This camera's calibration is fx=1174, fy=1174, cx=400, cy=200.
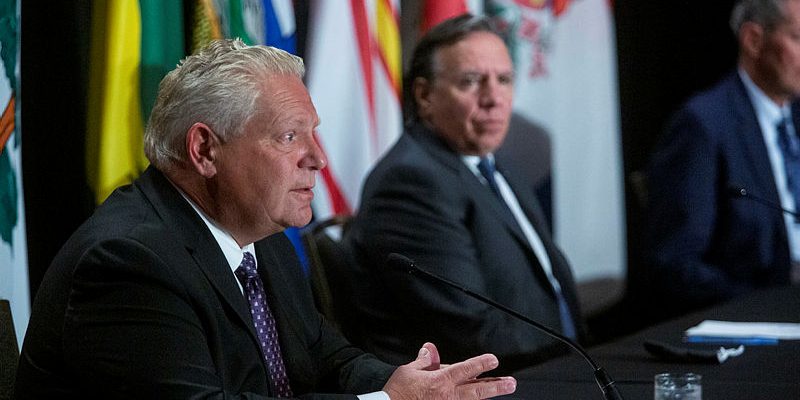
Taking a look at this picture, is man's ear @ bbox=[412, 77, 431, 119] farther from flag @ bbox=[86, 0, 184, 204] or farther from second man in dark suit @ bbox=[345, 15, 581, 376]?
flag @ bbox=[86, 0, 184, 204]

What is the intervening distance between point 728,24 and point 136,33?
3.90 m

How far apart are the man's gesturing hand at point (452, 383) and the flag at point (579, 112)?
2904 mm

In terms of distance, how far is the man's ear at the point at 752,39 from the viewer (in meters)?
4.57

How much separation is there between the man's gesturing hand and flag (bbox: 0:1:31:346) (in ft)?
3.25

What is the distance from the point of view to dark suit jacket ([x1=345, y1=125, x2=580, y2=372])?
3.14 m

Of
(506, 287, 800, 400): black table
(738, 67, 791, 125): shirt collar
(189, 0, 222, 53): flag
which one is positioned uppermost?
(189, 0, 222, 53): flag

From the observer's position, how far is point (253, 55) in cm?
219

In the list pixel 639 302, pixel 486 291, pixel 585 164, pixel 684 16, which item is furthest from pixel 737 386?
pixel 684 16

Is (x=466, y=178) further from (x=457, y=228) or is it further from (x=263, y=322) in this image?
(x=263, y=322)

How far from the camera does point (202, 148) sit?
215cm

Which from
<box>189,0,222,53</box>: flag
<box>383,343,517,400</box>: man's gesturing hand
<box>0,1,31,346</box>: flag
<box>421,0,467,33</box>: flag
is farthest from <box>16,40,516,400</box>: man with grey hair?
<box>421,0,467,33</box>: flag

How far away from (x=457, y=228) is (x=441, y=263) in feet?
0.41

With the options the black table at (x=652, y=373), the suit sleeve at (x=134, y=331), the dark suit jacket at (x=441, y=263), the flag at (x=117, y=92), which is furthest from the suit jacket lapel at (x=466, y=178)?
the suit sleeve at (x=134, y=331)

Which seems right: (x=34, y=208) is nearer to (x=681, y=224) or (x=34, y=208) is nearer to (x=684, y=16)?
(x=681, y=224)
